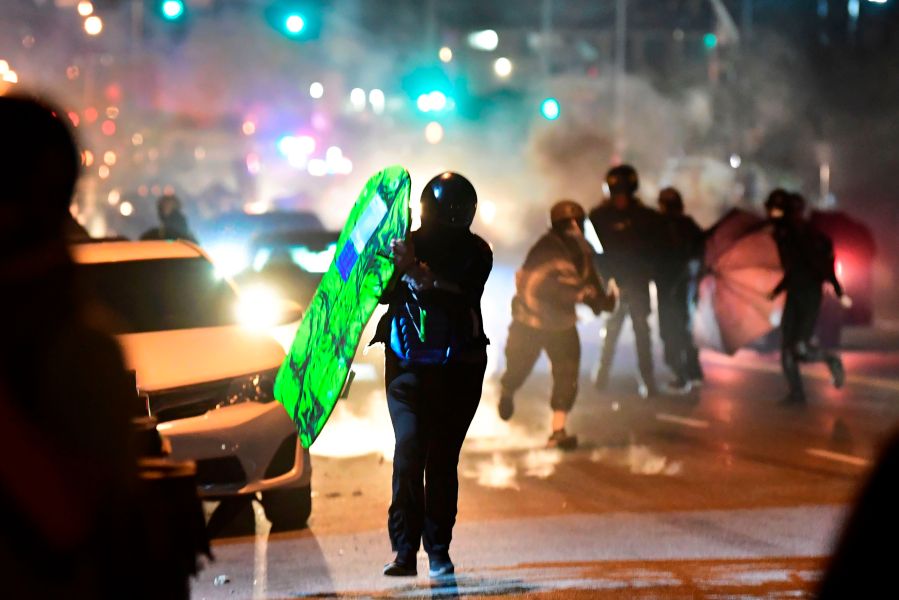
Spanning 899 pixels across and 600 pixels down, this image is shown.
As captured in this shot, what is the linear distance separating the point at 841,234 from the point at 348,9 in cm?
4913

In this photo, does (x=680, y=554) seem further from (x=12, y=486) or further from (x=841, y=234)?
(x=841, y=234)

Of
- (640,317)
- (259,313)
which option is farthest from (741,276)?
(259,313)

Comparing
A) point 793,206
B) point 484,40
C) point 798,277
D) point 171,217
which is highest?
point 484,40

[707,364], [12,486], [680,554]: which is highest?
[12,486]

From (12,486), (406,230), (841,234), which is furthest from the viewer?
(841,234)

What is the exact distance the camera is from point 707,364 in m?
16.9

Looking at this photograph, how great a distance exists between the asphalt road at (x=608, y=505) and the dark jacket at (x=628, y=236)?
4.08ft

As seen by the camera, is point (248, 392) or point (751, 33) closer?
point (248, 392)

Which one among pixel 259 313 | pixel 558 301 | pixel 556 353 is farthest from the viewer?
pixel 556 353

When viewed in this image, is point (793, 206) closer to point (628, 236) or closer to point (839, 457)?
point (628, 236)

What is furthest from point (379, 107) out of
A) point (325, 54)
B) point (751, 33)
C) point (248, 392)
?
point (248, 392)

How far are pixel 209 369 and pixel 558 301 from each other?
137 inches

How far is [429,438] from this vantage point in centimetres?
636

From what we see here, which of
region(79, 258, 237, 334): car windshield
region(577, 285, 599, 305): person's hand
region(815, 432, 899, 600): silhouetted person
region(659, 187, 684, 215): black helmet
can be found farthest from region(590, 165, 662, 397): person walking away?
region(815, 432, 899, 600): silhouetted person
